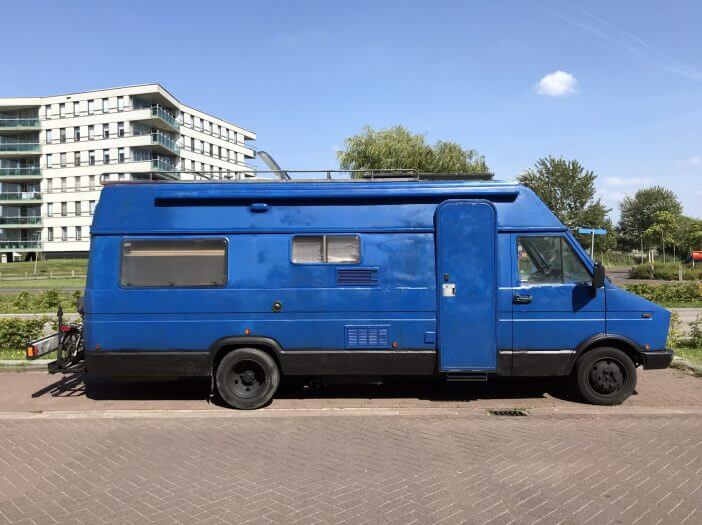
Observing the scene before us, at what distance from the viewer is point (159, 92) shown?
55375mm

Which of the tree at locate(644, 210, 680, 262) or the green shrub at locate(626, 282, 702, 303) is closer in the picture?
the green shrub at locate(626, 282, 702, 303)

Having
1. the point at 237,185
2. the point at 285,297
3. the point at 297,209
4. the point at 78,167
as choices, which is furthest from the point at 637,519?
the point at 78,167

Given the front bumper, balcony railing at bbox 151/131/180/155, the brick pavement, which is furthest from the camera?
balcony railing at bbox 151/131/180/155

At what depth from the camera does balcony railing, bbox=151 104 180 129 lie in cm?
5558

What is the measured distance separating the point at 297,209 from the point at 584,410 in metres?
4.25

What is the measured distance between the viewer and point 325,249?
661 cm

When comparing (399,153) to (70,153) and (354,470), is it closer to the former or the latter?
(354,470)

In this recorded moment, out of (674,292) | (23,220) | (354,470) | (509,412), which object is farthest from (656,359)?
(23,220)

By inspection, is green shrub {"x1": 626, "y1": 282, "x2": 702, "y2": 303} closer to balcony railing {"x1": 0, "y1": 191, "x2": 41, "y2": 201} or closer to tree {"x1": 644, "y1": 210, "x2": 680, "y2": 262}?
tree {"x1": 644, "y1": 210, "x2": 680, "y2": 262}

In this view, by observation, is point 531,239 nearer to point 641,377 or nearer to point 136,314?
point 641,377

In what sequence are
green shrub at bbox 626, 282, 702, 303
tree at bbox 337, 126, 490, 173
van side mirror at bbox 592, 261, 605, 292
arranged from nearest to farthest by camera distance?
van side mirror at bbox 592, 261, 605, 292
green shrub at bbox 626, 282, 702, 303
tree at bbox 337, 126, 490, 173

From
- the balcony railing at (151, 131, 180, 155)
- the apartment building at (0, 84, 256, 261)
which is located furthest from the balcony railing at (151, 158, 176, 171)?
the balcony railing at (151, 131, 180, 155)

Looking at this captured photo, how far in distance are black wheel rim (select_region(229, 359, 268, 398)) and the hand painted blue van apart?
0.06 m

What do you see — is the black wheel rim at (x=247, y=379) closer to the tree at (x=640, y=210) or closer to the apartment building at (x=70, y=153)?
the apartment building at (x=70, y=153)
